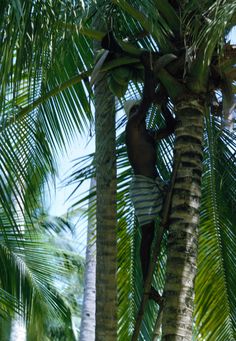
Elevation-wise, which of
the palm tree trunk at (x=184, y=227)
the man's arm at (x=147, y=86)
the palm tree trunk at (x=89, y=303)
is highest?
the palm tree trunk at (x=89, y=303)

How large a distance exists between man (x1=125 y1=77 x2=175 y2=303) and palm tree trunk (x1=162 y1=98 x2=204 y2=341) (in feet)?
0.69

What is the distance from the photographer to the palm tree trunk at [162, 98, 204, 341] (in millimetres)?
4742

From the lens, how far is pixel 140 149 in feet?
17.9

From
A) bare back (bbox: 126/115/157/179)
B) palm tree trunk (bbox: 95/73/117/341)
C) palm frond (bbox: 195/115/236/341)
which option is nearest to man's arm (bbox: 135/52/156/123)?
bare back (bbox: 126/115/157/179)

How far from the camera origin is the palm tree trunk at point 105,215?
508cm

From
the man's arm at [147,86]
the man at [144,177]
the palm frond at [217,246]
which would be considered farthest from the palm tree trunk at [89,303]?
the man's arm at [147,86]

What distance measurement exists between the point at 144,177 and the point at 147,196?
0.19 metres

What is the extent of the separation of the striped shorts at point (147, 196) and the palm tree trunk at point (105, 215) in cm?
17

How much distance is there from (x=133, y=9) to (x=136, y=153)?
3.29ft

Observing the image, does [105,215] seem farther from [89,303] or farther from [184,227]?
[89,303]

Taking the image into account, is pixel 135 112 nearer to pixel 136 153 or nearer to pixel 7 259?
pixel 136 153

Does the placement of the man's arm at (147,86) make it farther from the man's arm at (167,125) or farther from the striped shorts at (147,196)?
the striped shorts at (147,196)

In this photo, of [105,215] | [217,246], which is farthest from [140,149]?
[217,246]

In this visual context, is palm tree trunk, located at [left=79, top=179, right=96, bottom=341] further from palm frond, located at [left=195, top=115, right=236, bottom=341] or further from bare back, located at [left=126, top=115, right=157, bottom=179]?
bare back, located at [left=126, top=115, right=157, bottom=179]
